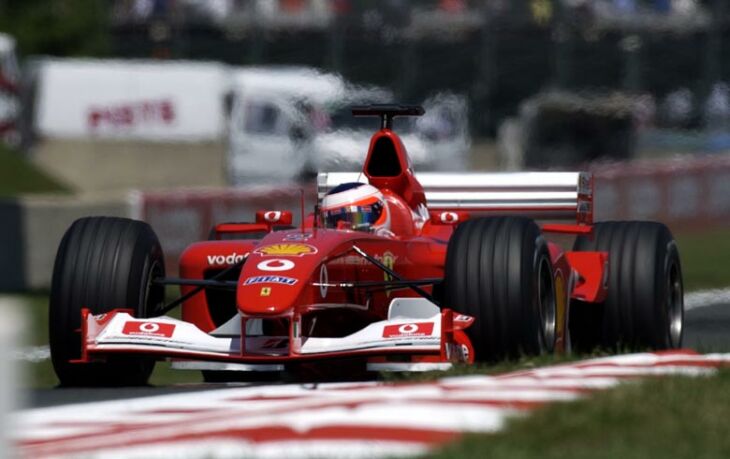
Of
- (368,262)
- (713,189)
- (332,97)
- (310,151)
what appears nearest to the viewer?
(368,262)

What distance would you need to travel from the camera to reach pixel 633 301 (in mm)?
9664

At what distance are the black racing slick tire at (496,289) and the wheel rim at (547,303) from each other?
283 millimetres

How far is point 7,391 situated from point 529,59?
30.5m

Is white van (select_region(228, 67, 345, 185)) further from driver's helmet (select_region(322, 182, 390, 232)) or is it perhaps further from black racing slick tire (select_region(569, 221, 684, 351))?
driver's helmet (select_region(322, 182, 390, 232))

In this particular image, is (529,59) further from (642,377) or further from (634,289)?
(642,377)

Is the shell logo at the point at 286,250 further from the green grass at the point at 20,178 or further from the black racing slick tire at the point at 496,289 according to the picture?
the green grass at the point at 20,178

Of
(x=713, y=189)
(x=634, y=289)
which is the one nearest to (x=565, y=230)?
(x=634, y=289)

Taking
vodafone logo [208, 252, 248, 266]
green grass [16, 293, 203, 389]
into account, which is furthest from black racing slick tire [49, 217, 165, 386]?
vodafone logo [208, 252, 248, 266]

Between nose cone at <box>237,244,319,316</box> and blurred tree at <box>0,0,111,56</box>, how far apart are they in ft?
91.7

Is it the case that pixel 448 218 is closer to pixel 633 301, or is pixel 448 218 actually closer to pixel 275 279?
pixel 633 301

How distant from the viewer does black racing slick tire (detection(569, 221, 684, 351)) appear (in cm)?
966

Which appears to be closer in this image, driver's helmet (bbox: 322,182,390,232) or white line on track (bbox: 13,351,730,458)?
white line on track (bbox: 13,351,730,458)

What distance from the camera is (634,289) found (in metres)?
9.69

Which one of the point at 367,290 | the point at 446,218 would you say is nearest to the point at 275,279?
the point at 367,290
